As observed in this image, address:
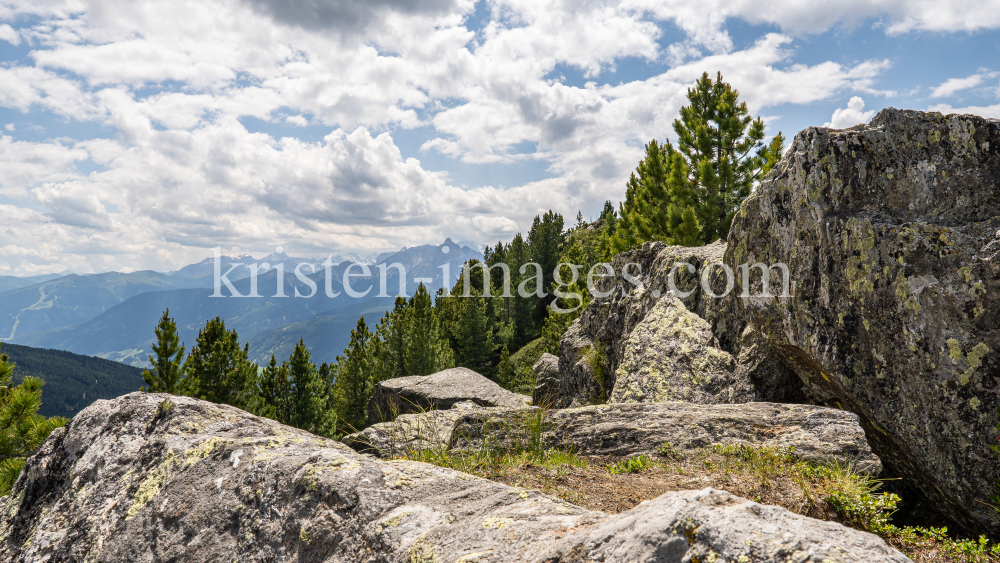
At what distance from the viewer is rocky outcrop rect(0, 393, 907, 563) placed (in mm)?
2098

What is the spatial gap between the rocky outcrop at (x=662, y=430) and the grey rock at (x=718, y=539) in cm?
421

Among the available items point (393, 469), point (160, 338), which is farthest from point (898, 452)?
point (160, 338)

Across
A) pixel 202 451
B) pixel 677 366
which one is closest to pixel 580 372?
pixel 677 366

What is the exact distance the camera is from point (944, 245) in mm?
6168

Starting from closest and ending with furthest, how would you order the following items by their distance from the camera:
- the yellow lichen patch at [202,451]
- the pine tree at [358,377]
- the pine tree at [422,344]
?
the yellow lichen patch at [202,451], the pine tree at [422,344], the pine tree at [358,377]

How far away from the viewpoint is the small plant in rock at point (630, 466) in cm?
566

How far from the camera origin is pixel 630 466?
225 inches

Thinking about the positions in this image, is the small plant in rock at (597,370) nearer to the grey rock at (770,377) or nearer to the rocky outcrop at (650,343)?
the rocky outcrop at (650,343)

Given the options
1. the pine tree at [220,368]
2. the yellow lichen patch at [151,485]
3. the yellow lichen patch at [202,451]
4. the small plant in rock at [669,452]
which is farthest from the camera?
the pine tree at [220,368]

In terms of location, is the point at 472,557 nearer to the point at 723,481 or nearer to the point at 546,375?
the point at 723,481

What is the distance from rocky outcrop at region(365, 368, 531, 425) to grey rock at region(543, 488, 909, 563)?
18.1 meters

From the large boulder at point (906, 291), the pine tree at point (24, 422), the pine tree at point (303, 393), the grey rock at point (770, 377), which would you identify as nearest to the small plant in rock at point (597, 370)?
the grey rock at point (770, 377)

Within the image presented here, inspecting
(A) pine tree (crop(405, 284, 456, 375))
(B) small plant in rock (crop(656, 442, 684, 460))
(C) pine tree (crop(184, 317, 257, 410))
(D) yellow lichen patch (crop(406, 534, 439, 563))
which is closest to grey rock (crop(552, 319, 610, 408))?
(B) small plant in rock (crop(656, 442, 684, 460))

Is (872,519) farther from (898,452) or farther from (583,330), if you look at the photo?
(583,330)
